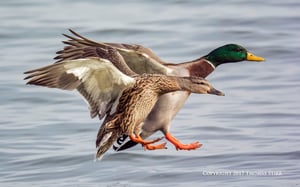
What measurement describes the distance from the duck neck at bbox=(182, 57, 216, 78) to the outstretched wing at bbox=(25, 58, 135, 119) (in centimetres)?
81

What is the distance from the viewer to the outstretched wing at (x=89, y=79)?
27.8 feet

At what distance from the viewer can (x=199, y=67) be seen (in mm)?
9430

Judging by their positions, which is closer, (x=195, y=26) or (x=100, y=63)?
(x=100, y=63)

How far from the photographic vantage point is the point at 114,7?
1877 centimetres

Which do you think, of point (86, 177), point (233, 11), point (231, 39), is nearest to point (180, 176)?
point (86, 177)

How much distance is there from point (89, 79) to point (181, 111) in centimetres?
421

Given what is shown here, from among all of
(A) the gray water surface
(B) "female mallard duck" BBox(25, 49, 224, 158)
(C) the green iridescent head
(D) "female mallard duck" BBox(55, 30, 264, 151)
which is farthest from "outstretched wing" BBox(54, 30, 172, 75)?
(A) the gray water surface

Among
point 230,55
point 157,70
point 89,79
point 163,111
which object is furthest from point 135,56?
point 230,55

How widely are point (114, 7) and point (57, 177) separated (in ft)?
27.7

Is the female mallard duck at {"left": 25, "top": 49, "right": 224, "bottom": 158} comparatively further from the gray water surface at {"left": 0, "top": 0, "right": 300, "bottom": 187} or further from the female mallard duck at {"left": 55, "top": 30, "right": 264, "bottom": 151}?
the gray water surface at {"left": 0, "top": 0, "right": 300, "bottom": 187}

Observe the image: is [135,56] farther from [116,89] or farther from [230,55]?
[230,55]

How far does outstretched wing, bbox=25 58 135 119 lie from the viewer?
846 cm

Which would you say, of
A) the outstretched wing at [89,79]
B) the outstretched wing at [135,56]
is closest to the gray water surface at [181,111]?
the outstretched wing at [135,56]

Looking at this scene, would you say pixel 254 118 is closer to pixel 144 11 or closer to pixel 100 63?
pixel 100 63
